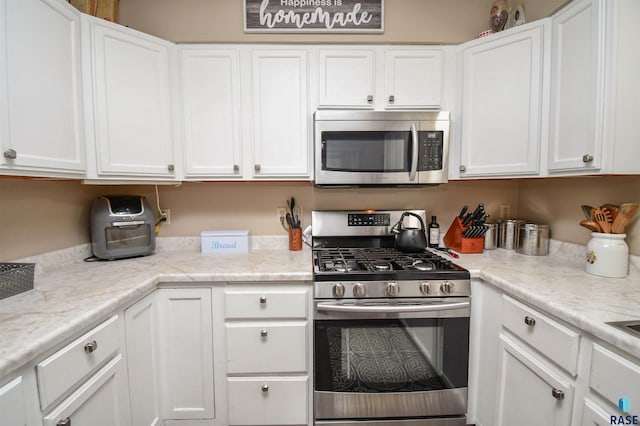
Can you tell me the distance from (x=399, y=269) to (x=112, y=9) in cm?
224

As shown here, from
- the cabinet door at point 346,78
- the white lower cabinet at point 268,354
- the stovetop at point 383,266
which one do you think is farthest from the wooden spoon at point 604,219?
the white lower cabinet at point 268,354

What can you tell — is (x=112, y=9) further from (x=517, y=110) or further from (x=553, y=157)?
(x=553, y=157)

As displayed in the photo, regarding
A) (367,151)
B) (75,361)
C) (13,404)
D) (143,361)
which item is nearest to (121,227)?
(143,361)

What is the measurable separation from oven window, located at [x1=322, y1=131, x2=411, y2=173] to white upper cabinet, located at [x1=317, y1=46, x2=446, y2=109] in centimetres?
21

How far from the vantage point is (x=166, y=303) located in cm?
137

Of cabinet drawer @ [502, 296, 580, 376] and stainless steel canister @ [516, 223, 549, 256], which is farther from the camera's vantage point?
stainless steel canister @ [516, 223, 549, 256]

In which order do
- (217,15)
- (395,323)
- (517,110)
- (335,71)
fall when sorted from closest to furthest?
(395,323)
(517,110)
(335,71)
(217,15)

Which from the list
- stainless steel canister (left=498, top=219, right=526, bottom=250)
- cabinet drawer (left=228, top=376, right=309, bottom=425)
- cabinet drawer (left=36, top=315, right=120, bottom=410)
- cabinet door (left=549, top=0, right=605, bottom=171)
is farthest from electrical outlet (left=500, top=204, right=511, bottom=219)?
cabinet drawer (left=36, top=315, right=120, bottom=410)

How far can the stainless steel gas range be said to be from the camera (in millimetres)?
1336

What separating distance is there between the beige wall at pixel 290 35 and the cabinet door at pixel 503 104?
1.28 feet

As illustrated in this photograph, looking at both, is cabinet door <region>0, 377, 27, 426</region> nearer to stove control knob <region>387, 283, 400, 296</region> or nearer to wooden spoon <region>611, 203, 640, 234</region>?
stove control knob <region>387, 283, 400, 296</region>

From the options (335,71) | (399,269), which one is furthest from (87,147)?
(399,269)

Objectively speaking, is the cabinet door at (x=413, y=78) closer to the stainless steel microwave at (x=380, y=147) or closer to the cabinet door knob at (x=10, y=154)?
the stainless steel microwave at (x=380, y=147)

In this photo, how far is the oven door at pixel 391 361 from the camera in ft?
4.40
